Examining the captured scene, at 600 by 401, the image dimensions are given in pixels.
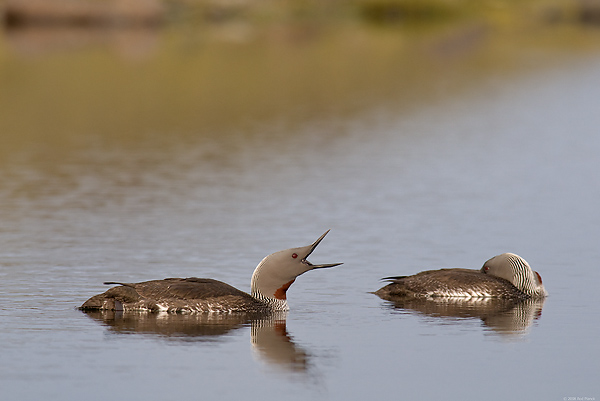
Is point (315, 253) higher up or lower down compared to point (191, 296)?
higher up

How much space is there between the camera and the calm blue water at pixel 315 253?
34.0 feet

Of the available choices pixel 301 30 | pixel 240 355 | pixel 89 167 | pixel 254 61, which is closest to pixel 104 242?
pixel 240 355

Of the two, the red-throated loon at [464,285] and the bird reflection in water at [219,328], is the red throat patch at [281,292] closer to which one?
the bird reflection in water at [219,328]

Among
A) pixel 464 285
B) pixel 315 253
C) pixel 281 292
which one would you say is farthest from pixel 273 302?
pixel 315 253

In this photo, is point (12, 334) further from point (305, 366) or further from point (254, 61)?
point (254, 61)

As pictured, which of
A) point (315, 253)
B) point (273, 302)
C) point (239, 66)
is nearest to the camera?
point (273, 302)

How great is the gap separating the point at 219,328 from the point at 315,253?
453cm

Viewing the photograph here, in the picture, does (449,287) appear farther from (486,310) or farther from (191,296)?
(191,296)

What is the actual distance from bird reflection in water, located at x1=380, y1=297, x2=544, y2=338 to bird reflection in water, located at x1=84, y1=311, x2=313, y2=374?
153 cm

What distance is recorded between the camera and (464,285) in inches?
534

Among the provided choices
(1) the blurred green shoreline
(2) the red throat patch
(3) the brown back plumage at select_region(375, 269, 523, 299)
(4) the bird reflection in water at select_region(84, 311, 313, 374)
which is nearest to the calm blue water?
(4) the bird reflection in water at select_region(84, 311, 313, 374)

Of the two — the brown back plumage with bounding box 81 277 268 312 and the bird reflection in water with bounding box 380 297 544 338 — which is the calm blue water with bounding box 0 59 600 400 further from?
the brown back plumage with bounding box 81 277 268 312

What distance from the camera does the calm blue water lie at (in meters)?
10.4

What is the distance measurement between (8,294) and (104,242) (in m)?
3.82
